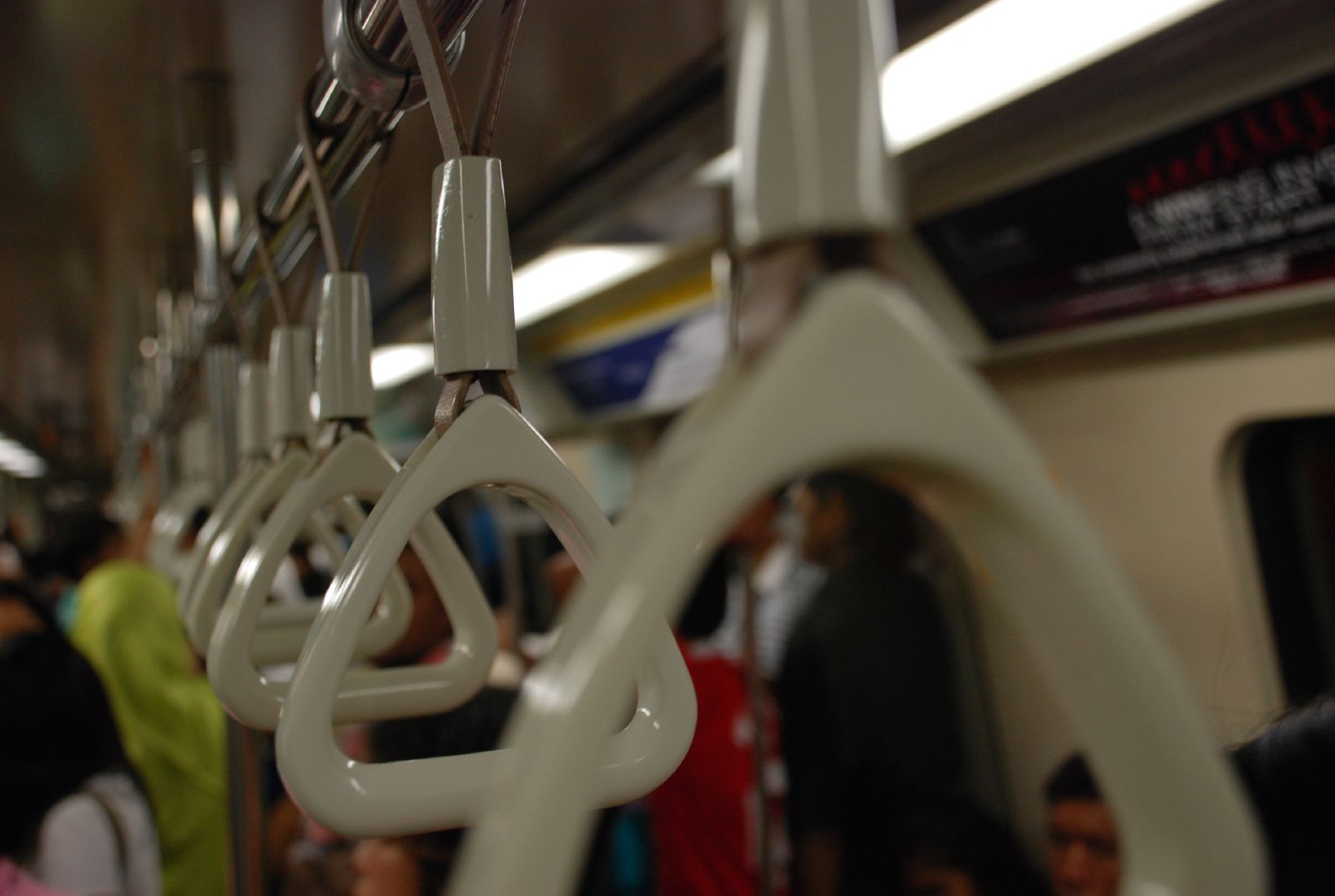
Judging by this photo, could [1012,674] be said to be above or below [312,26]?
below

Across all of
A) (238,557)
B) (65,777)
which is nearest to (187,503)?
(65,777)

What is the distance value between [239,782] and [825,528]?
1.81 metres

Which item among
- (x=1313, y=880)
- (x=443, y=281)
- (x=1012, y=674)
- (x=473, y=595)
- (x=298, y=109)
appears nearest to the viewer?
(x=443, y=281)

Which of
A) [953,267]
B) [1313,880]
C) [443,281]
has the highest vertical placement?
[953,267]

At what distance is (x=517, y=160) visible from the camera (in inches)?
87.1

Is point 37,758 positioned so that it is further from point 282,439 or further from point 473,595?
point 473,595

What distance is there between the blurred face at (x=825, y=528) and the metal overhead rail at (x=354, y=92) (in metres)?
2.11

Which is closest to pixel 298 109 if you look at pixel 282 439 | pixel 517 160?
pixel 282 439

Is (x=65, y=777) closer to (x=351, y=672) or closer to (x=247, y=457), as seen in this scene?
(x=247, y=457)

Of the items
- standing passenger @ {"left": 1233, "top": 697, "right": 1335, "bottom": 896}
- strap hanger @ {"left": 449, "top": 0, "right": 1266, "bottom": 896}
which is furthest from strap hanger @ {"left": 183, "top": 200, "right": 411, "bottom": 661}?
standing passenger @ {"left": 1233, "top": 697, "right": 1335, "bottom": 896}

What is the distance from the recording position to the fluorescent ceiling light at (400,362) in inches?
168

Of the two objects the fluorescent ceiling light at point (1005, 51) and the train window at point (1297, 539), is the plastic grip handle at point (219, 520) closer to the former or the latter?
the fluorescent ceiling light at point (1005, 51)

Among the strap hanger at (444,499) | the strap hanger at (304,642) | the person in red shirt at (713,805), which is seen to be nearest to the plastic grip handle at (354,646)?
the strap hanger at (444,499)

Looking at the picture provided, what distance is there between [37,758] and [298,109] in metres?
1.31
